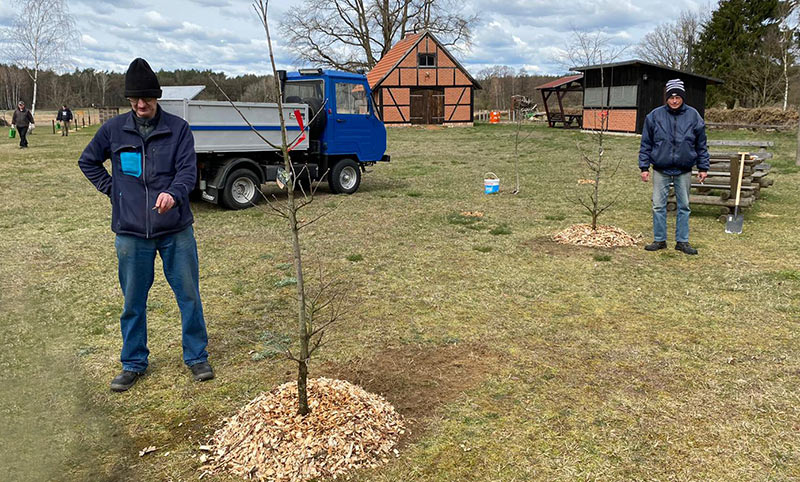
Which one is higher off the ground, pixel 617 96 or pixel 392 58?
pixel 392 58

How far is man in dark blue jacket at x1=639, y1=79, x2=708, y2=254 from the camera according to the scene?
6.85m

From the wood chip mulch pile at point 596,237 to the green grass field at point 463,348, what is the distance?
0.22 m

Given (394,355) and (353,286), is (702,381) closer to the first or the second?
(394,355)

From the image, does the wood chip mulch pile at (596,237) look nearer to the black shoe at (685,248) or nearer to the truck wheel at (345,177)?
the black shoe at (685,248)

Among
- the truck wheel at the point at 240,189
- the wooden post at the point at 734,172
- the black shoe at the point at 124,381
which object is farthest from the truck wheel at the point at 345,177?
the black shoe at the point at 124,381

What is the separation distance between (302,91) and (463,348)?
8.11m

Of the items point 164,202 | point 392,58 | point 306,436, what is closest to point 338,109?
point 164,202

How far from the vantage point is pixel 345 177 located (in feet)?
40.0

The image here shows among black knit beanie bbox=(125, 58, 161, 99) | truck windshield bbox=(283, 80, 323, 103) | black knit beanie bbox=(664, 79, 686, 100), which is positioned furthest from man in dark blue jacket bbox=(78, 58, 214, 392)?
truck windshield bbox=(283, 80, 323, 103)

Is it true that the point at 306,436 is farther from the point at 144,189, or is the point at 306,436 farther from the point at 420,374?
the point at 144,189

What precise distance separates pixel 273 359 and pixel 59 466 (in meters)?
1.54

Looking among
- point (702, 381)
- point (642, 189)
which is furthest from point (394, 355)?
point (642, 189)

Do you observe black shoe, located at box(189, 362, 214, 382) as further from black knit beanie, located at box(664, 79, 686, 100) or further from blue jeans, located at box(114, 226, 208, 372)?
black knit beanie, located at box(664, 79, 686, 100)

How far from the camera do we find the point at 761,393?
3.78 metres
